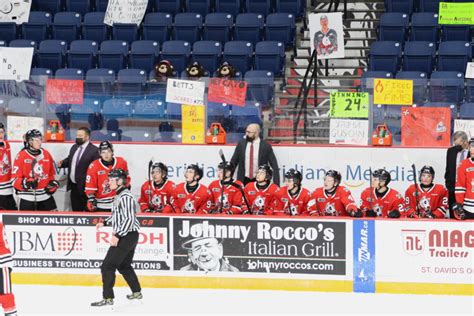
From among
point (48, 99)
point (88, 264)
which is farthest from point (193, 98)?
point (88, 264)

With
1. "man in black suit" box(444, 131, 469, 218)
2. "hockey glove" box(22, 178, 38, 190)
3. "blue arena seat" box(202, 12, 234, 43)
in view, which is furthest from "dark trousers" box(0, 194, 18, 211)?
"man in black suit" box(444, 131, 469, 218)

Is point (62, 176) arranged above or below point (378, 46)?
below

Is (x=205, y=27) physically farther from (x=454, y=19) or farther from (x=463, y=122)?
(x=463, y=122)

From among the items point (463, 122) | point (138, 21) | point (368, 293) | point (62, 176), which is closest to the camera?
point (368, 293)

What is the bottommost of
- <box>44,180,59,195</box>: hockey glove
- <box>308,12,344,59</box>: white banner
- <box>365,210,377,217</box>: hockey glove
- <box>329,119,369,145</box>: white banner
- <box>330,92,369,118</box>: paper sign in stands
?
<box>365,210,377,217</box>: hockey glove

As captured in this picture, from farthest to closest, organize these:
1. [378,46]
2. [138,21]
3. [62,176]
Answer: [138,21], [378,46], [62,176]

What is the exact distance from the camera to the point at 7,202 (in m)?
13.0

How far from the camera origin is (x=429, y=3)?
16109mm

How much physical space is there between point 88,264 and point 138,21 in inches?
239

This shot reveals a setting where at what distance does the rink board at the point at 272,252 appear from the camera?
10789 mm

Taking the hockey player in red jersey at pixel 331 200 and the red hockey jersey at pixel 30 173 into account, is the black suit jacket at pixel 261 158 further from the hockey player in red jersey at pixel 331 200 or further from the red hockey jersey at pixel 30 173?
the red hockey jersey at pixel 30 173

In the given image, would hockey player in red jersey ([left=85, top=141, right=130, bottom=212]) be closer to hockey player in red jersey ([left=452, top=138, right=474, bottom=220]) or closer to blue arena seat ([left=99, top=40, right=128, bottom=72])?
blue arena seat ([left=99, top=40, right=128, bottom=72])

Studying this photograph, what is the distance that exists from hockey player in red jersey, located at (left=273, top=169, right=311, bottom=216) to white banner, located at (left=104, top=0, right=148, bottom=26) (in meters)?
5.74

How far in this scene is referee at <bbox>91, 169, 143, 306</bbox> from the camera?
10023mm
